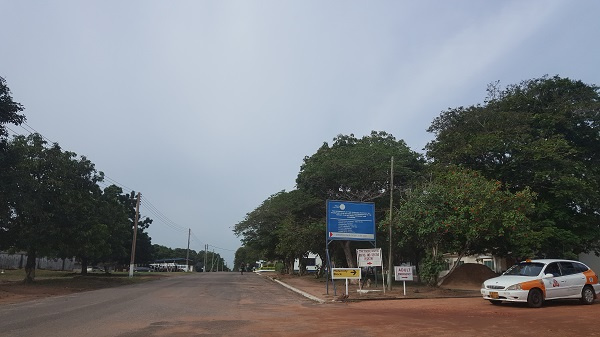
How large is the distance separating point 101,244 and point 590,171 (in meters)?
35.3

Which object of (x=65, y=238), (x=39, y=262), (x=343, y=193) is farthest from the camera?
(x=39, y=262)

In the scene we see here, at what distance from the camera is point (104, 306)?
16500 mm

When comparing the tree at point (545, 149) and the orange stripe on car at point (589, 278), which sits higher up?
the tree at point (545, 149)

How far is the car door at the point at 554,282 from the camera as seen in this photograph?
15.4m

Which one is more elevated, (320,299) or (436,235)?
(436,235)

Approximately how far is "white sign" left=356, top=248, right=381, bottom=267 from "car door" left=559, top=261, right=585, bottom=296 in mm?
7825

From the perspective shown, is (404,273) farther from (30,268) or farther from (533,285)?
(30,268)

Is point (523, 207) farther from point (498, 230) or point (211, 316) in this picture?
point (211, 316)

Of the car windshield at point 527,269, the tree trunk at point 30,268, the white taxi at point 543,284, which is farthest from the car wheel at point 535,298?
the tree trunk at point 30,268

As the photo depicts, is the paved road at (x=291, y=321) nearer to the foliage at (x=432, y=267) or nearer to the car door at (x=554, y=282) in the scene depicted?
the car door at (x=554, y=282)

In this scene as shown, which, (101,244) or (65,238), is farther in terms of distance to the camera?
(101,244)

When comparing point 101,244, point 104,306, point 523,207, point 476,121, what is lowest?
point 104,306

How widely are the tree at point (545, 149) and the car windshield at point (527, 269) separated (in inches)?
399

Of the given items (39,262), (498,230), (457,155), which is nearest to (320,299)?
(498,230)
